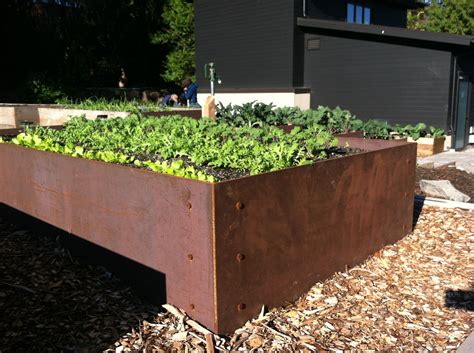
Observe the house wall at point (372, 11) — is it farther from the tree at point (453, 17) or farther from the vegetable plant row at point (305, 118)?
the vegetable plant row at point (305, 118)

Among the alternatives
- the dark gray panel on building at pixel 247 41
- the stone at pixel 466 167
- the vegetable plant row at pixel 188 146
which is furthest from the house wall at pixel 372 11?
the vegetable plant row at pixel 188 146

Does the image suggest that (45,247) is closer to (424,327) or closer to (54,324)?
(54,324)

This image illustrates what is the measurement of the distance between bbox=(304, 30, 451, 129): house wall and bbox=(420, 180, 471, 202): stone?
752 cm

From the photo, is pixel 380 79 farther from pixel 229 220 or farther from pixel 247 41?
pixel 229 220

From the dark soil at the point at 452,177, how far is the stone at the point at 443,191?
8.3 inches

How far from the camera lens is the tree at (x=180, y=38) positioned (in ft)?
84.7

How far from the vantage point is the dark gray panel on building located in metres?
17.9

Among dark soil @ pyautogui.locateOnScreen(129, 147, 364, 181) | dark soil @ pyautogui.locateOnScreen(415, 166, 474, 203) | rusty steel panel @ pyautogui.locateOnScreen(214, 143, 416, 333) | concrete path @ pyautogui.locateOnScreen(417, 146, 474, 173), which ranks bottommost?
concrete path @ pyautogui.locateOnScreen(417, 146, 474, 173)

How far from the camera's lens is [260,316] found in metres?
3.68

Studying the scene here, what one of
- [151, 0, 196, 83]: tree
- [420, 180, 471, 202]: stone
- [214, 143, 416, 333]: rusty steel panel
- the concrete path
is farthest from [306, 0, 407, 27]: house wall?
[214, 143, 416, 333]: rusty steel panel

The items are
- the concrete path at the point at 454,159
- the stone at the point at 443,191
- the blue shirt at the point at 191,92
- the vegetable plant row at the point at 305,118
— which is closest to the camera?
the stone at the point at 443,191

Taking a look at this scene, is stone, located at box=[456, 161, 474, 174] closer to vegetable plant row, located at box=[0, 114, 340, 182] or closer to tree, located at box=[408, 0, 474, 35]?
vegetable plant row, located at box=[0, 114, 340, 182]

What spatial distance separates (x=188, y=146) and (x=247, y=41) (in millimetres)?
14939

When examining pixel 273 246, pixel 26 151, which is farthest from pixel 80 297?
pixel 26 151
